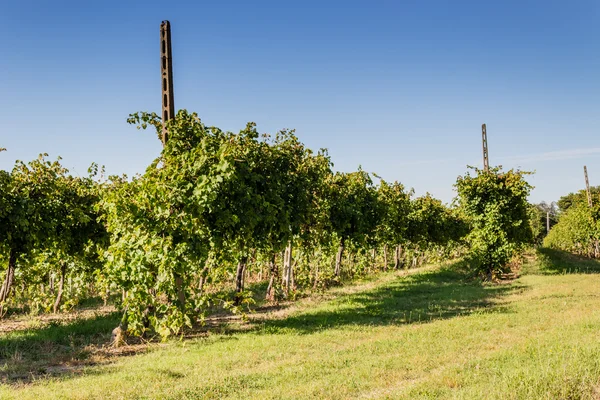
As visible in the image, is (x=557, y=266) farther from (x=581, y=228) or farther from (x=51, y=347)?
(x=51, y=347)

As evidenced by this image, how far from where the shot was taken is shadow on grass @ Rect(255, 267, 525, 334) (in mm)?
13875

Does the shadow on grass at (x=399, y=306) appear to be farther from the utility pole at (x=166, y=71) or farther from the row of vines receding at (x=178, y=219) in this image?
the utility pole at (x=166, y=71)

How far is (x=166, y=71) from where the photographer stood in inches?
530

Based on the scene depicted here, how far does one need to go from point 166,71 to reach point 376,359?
9.96m

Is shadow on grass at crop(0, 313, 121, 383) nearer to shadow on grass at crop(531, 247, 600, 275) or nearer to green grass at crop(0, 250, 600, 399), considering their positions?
green grass at crop(0, 250, 600, 399)

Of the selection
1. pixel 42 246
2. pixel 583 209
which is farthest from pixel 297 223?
pixel 583 209

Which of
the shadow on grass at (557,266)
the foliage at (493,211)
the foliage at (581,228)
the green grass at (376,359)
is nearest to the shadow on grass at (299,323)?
the green grass at (376,359)

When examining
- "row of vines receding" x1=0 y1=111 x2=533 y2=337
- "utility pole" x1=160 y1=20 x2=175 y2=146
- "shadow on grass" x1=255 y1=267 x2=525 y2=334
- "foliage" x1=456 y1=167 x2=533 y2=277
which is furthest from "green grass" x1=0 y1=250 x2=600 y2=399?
"foliage" x1=456 y1=167 x2=533 y2=277

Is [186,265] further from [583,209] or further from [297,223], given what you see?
[583,209]

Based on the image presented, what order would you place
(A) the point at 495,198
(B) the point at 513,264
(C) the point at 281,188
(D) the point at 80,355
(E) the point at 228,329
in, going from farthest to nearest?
(B) the point at 513,264, (A) the point at 495,198, (C) the point at 281,188, (E) the point at 228,329, (D) the point at 80,355

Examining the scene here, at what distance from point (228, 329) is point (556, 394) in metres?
9.56

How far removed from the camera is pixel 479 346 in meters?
9.88

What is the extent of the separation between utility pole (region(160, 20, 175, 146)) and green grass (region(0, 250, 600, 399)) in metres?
6.58

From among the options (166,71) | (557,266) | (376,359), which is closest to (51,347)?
(166,71)
